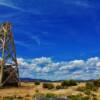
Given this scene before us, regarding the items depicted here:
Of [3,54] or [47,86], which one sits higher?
[3,54]

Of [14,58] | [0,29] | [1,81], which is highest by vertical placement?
[0,29]

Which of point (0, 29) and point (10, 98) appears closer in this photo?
point (10, 98)

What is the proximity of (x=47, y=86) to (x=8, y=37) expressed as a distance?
32.7ft

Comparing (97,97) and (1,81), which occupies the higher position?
(1,81)

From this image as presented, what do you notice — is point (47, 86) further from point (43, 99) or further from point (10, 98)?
point (43, 99)

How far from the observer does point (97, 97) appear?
1297 inches

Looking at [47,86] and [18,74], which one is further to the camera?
[18,74]

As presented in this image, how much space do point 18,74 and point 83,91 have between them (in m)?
15.6

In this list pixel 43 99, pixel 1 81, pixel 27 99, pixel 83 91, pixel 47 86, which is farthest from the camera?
pixel 1 81

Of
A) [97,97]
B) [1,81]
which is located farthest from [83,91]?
[1,81]

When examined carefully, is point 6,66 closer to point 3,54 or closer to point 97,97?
point 3,54

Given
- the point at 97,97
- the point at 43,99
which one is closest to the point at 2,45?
the point at 97,97

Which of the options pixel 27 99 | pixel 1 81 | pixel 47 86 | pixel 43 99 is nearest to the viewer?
pixel 43 99

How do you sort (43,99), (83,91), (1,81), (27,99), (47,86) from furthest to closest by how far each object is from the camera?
1. (1,81)
2. (47,86)
3. (83,91)
4. (27,99)
5. (43,99)
